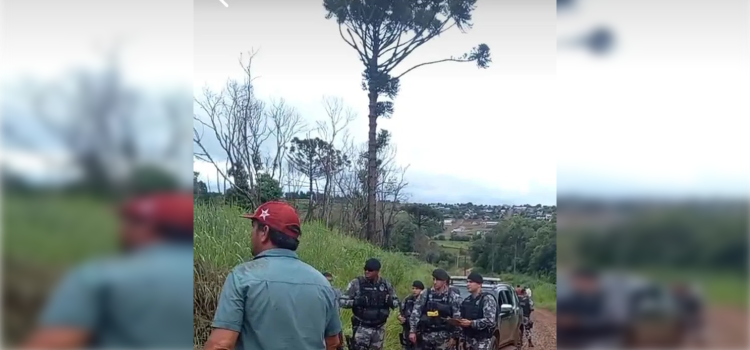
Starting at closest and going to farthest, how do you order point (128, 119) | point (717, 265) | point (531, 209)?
point (128, 119)
point (717, 265)
point (531, 209)

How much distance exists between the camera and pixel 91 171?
2168 millimetres

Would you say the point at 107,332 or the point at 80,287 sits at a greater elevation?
the point at 80,287

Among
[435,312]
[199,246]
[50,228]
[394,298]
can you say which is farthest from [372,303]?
[50,228]

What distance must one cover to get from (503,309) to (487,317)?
0.28m

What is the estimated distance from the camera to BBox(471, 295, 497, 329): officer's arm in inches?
213

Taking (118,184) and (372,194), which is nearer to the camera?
(118,184)

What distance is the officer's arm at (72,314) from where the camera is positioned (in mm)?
1688

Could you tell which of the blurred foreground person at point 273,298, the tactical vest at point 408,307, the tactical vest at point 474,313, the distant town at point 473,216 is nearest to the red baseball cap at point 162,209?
the blurred foreground person at point 273,298

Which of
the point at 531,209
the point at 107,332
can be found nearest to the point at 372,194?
the point at 531,209

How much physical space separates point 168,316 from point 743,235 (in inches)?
87.1

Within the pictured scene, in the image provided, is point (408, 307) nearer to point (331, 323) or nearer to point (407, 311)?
point (407, 311)

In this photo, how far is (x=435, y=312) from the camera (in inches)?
218

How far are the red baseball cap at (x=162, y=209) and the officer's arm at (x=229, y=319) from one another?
0.24 metres

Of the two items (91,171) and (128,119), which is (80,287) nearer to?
(91,171)
